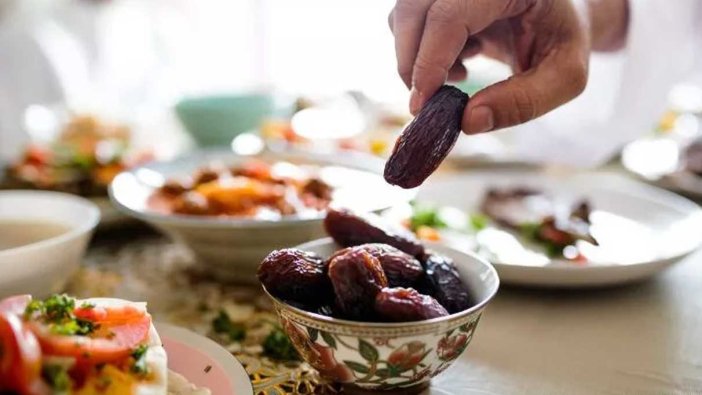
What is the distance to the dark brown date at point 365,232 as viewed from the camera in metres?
0.79

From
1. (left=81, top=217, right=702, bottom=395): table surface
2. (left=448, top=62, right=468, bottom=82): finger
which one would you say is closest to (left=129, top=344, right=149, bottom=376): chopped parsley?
(left=81, top=217, right=702, bottom=395): table surface

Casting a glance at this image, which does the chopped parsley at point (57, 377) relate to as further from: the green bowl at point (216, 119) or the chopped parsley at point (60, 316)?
the green bowl at point (216, 119)

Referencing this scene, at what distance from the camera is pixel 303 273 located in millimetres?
701

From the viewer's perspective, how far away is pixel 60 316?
2.03 ft

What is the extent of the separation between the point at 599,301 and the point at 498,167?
2.14 ft

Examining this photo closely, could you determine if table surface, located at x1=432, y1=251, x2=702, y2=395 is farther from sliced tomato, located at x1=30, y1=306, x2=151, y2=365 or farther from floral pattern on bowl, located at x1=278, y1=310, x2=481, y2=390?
sliced tomato, located at x1=30, y1=306, x2=151, y2=365

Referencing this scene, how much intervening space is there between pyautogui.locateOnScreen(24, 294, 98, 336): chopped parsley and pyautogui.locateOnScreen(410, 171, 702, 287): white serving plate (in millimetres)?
537

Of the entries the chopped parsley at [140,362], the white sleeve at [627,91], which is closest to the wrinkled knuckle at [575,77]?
the white sleeve at [627,91]

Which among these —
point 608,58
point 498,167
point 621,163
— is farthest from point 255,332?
point 621,163

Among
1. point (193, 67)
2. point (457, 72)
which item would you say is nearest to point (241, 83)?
point (193, 67)

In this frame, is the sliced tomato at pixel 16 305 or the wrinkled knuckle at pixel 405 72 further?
the wrinkled knuckle at pixel 405 72

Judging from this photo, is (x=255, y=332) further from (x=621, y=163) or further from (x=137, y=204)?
(x=621, y=163)

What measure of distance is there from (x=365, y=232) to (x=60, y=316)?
34cm

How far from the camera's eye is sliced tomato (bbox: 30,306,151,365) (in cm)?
57
